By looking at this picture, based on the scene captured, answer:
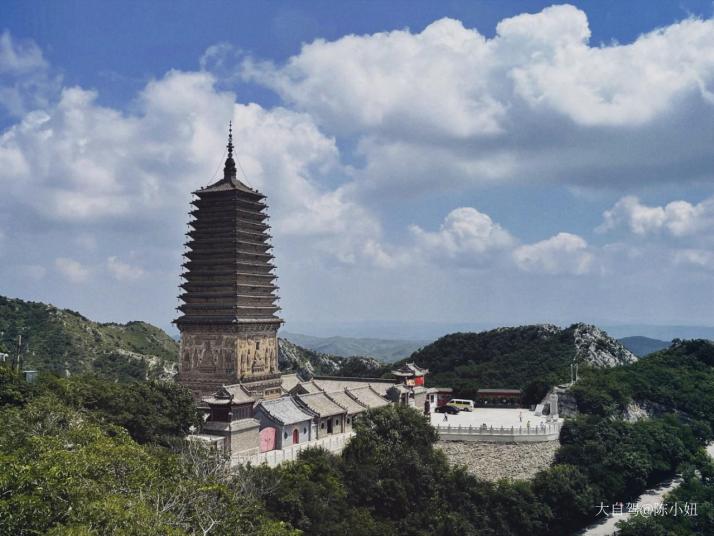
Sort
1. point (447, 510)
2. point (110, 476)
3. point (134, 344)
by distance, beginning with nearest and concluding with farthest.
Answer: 1. point (110, 476)
2. point (447, 510)
3. point (134, 344)

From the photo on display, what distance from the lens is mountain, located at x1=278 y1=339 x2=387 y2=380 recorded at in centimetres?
8831

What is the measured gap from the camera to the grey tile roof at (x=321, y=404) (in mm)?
44156

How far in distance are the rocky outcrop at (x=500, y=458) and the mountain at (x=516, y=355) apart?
16582 mm

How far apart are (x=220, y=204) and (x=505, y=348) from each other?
43.9m


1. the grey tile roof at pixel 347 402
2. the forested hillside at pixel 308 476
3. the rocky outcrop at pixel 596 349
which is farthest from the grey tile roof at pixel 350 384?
the rocky outcrop at pixel 596 349

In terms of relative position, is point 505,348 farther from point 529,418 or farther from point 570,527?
point 570,527

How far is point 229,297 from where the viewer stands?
1901 inches

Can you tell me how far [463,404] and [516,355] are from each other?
22.5 meters

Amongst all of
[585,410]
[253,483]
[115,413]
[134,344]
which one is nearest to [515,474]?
[585,410]

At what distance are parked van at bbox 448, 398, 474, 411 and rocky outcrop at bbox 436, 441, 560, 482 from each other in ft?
37.1

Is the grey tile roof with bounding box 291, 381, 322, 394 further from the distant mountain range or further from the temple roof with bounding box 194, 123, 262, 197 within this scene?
the distant mountain range

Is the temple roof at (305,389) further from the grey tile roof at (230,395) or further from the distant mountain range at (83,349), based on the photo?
the distant mountain range at (83,349)

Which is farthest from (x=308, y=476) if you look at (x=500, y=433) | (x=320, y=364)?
(x=320, y=364)

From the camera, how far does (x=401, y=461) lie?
39.3 m
